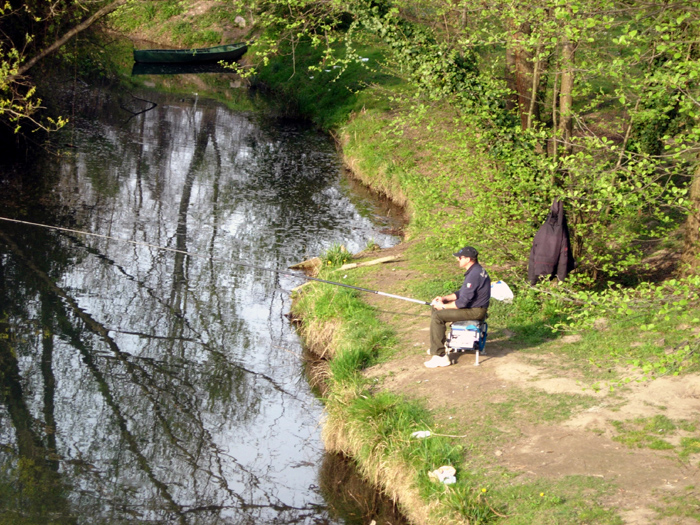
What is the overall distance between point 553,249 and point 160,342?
233 inches

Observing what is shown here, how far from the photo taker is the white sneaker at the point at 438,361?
9547 millimetres

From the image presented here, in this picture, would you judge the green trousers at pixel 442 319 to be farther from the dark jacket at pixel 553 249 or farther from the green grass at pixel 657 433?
the green grass at pixel 657 433

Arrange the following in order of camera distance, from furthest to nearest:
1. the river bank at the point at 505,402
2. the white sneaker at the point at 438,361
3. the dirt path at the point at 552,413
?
the white sneaker at the point at 438,361
the dirt path at the point at 552,413
the river bank at the point at 505,402

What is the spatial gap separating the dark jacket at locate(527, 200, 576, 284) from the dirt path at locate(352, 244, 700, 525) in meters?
1.04

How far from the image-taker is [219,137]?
1028 inches

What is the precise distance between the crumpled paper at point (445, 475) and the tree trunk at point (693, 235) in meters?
4.90

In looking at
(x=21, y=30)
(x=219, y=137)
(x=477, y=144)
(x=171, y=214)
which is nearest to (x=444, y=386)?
(x=477, y=144)

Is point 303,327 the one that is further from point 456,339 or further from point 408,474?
point 408,474

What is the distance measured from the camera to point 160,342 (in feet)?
38.0

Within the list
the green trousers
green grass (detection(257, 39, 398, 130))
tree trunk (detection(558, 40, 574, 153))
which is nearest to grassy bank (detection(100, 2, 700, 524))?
the green trousers

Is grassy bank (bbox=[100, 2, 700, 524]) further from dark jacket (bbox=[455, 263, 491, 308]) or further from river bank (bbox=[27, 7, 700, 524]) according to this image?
dark jacket (bbox=[455, 263, 491, 308])

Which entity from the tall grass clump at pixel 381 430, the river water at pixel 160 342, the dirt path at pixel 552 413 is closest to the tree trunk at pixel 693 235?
the dirt path at pixel 552 413

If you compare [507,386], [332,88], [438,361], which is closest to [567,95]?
[438,361]

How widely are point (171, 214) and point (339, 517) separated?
1124 centimetres
